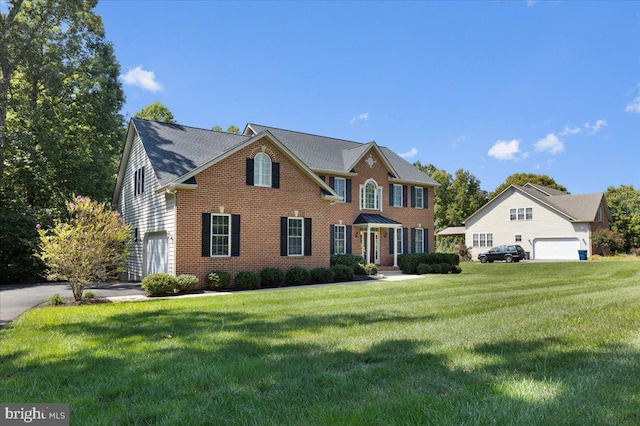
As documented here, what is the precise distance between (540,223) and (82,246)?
134 feet

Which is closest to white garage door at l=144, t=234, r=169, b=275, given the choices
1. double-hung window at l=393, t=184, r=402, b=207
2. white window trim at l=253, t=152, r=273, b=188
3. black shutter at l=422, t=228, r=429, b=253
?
Result: white window trim at l=253, t=152, r=273, b=188

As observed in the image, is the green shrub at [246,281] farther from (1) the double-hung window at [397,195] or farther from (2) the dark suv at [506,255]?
(2) the dark suv at [506,255]

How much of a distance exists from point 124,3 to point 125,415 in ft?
50.9

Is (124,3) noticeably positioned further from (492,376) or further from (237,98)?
(492,376)

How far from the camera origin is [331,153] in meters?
28.6

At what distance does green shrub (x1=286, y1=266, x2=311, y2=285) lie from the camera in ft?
56.3

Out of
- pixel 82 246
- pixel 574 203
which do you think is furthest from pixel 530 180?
pixel 82 246

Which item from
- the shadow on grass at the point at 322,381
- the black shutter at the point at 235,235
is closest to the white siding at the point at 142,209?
the black shutter at the point at 235,235

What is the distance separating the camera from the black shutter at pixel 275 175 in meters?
17.9

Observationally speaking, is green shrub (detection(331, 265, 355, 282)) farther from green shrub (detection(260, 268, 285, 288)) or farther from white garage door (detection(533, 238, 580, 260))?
white garage door (detection(533, 238, 580, 260))

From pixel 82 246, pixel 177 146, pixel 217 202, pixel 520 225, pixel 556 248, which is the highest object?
pixel 177 146

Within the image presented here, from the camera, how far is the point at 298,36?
52.0ft

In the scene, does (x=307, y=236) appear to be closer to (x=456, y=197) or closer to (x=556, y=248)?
(x=556, y=248)

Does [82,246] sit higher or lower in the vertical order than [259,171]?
lower
